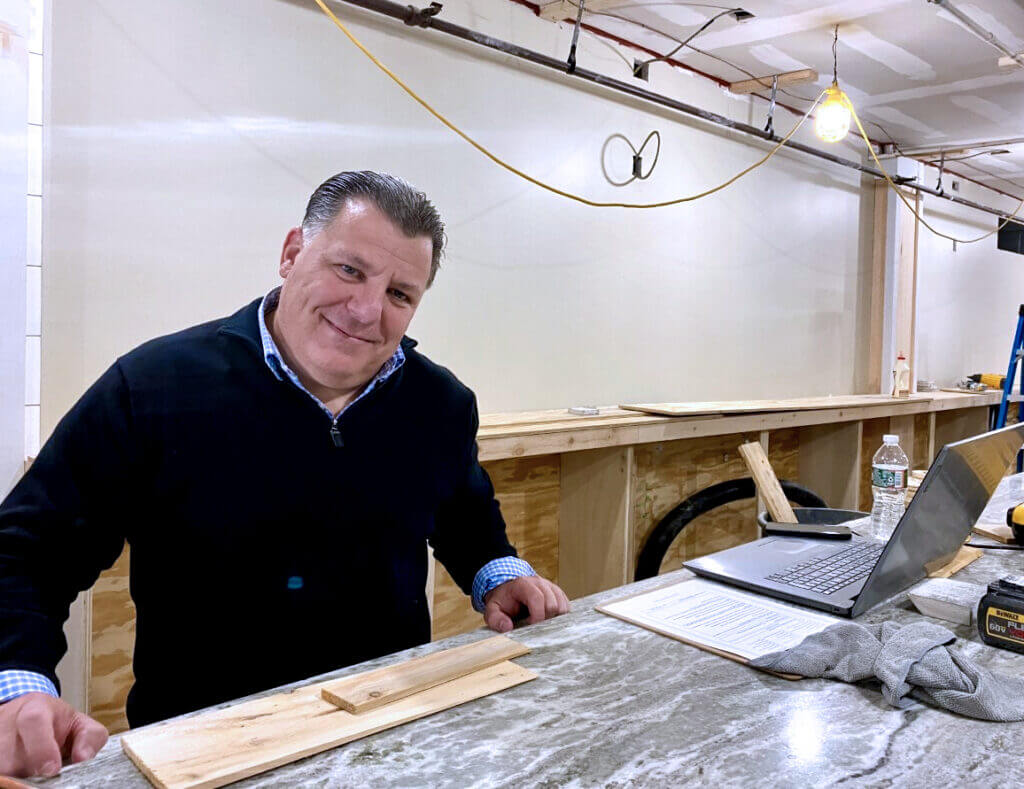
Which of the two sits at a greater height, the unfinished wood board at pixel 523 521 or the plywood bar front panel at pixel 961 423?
the plywood bar front panel at pixel 961 423

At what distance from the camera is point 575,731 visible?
2.75 ft

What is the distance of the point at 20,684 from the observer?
939 mm

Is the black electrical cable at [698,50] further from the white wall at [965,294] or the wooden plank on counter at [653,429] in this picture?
the white wall at [965,294]

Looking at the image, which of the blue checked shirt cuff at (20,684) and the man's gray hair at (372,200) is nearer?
the blue checked shirt cuff at (20,684)

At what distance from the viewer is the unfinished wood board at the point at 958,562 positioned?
57.3 inches

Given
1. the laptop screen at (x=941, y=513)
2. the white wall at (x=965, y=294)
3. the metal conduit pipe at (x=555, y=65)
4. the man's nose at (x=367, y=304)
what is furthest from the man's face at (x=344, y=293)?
the white wall at (x=965, y=294)

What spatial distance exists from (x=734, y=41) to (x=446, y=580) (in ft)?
8.58

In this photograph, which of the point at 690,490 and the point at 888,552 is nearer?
the point at 888,552

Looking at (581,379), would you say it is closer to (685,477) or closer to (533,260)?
(533,260)

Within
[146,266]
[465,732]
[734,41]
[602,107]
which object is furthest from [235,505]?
[734,41]

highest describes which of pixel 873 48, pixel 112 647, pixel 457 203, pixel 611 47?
pixel 873 48

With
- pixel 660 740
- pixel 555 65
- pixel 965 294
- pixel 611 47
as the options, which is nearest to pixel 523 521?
pixel 555 65

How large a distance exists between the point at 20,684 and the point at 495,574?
2.36ft

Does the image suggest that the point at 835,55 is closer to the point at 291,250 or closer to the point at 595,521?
the point at 595,521
